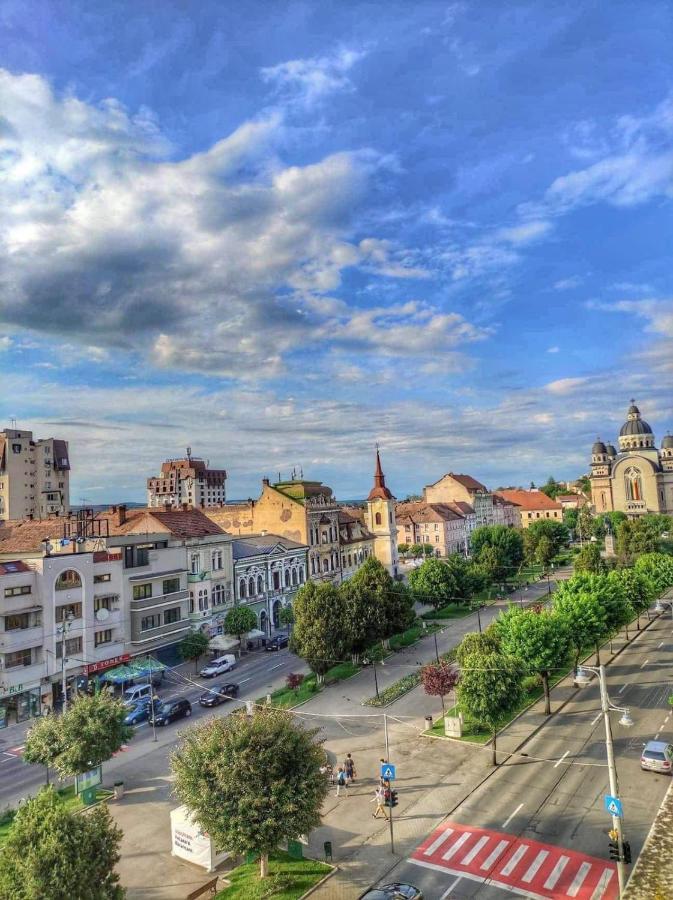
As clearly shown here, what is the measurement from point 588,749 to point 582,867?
12.6 m

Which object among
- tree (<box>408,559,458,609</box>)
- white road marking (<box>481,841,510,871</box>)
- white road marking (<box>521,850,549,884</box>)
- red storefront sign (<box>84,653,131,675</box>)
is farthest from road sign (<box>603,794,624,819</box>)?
tree (<box>408,559,458,609</box>)

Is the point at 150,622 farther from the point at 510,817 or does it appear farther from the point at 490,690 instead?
the point at 510,817

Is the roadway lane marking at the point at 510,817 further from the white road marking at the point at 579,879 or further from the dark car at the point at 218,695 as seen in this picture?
the dark car at the point at 218,695

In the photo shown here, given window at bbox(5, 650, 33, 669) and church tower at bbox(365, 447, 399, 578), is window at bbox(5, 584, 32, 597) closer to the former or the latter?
window at bbox(5, 650, 33, 669)

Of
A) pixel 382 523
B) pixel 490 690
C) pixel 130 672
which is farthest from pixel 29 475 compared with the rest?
pixel 490 690

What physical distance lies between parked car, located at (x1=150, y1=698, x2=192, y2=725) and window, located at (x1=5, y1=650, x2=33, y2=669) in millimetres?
10733

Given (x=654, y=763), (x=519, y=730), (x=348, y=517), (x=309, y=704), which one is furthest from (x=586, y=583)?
(x=348, y=517)

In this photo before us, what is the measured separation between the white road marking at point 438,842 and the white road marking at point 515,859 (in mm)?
3022

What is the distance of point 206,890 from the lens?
23.3 m

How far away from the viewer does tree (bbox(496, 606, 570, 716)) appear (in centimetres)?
4050

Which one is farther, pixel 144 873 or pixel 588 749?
pixel 588 749

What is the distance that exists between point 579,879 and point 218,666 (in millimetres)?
38197

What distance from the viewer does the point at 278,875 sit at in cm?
2373

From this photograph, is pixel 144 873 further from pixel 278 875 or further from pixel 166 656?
pixel 166 656
